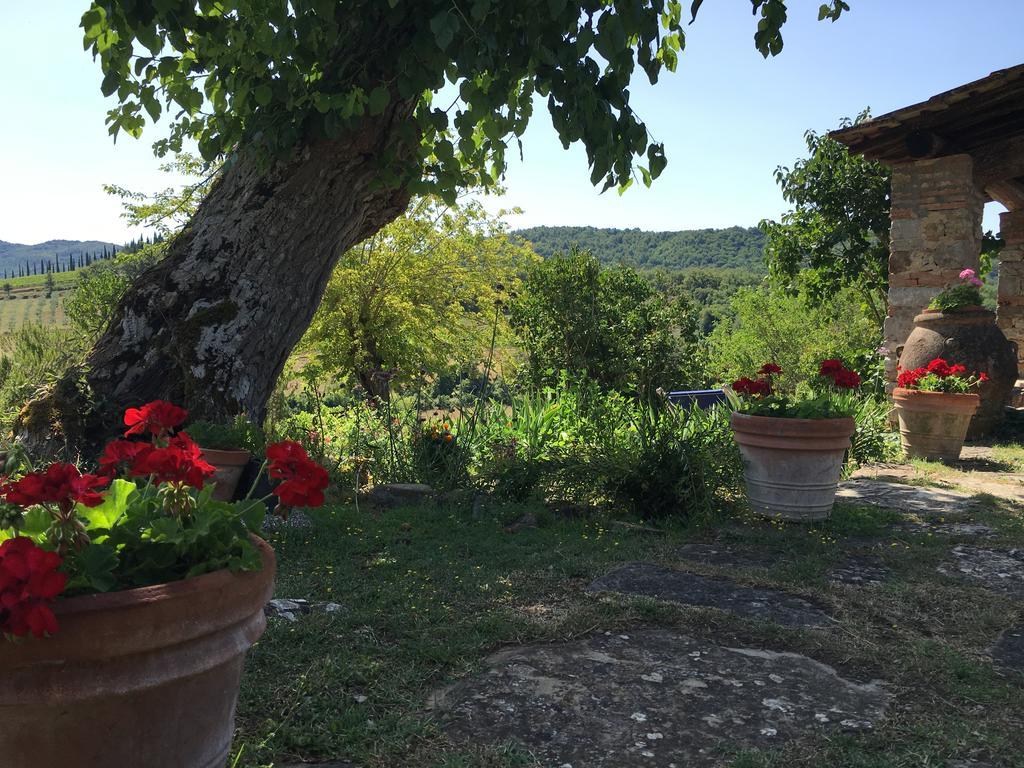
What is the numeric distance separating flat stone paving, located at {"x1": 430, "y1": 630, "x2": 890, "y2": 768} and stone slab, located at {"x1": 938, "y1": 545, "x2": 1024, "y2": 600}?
1463 mm

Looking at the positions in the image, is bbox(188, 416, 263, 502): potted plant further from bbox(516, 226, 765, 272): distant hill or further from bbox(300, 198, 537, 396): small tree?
bbox(516, 226, 765, 272): distant hill

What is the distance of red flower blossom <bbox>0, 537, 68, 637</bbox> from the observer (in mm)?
1210

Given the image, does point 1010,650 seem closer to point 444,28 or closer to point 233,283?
point 444,28

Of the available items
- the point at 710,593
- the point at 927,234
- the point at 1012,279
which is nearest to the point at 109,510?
the point at 710,593

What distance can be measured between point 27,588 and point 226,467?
121 inches

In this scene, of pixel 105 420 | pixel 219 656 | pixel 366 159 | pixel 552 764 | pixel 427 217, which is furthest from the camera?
pixel 427 217

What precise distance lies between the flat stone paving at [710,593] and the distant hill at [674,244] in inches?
1380

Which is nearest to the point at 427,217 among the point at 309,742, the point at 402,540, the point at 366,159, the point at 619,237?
the point at 366,159

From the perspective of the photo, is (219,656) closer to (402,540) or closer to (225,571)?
(225,571)

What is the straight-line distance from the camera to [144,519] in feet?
5.10

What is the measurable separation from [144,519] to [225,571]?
20cm

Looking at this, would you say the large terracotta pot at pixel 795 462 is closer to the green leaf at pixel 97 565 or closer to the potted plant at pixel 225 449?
the potted plant at pixel 225 449

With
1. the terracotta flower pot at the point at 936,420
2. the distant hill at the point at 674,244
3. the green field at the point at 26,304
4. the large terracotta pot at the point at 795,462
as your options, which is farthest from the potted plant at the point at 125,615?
the green field at the point at 26,304

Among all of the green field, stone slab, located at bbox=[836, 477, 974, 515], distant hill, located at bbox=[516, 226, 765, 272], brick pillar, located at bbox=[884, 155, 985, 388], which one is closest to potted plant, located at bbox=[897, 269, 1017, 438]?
brick pillar, located at bbox=[884, 155, 985, 388]
